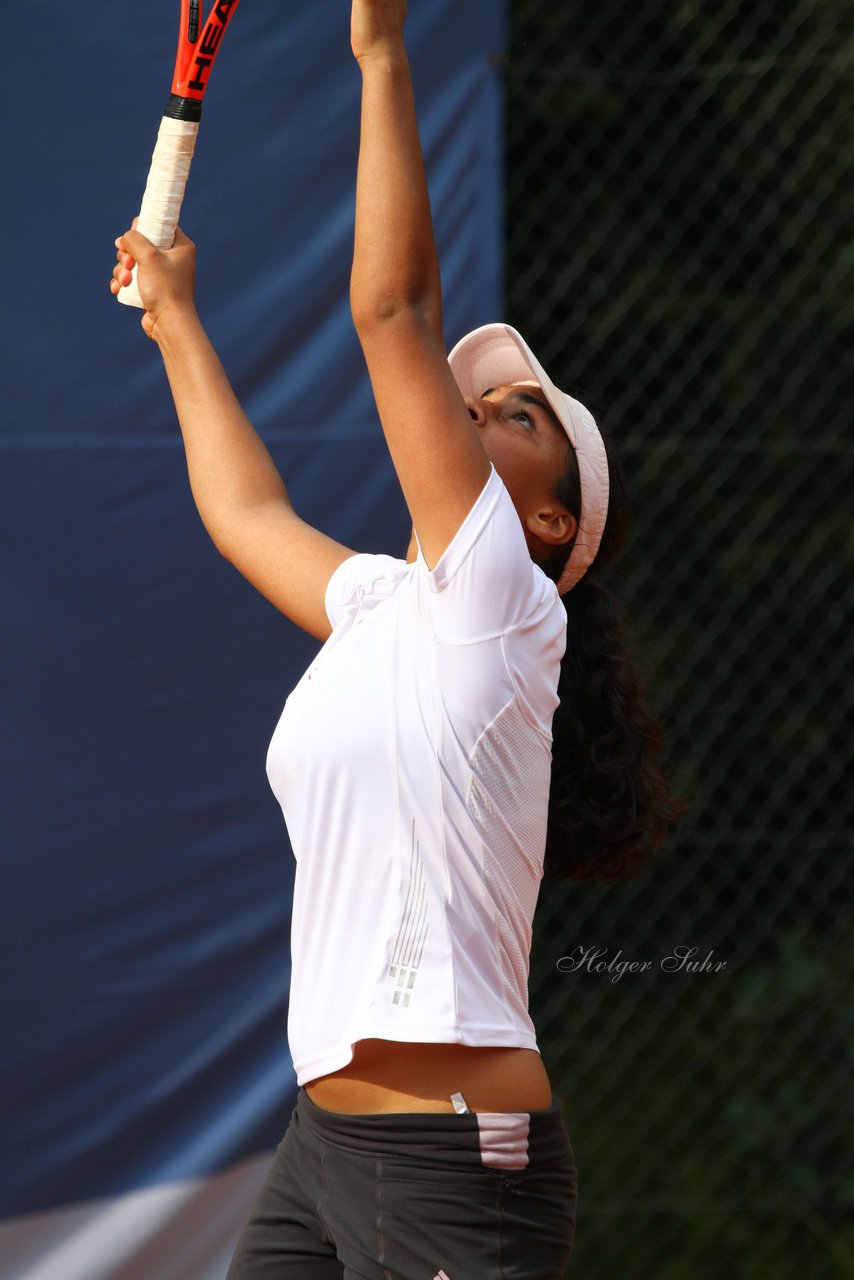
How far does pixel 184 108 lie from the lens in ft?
6.31

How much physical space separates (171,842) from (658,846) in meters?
0.83

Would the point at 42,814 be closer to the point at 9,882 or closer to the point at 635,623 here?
the point at 9,882

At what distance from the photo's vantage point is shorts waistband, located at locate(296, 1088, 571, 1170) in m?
1.55

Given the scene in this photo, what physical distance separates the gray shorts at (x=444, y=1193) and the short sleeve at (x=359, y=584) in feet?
1.87

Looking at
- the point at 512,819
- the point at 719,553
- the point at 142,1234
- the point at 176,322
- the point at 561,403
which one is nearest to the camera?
the point at 512,819

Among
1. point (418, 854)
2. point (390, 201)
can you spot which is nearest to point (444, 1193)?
point (418, 854)

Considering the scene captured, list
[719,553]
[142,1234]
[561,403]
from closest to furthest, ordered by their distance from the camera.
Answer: [561,403]
[142,1234]
[719,553]

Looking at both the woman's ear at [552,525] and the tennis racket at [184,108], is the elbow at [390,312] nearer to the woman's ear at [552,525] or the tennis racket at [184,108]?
the woman's ear at [552,525]

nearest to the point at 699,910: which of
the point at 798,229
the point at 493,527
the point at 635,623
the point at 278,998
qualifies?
the point at 635,623

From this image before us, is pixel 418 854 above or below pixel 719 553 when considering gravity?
below

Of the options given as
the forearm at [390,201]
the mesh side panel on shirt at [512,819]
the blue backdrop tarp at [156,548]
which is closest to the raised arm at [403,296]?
the forearm at [390,201]

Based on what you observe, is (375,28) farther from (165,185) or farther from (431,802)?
(431,802)

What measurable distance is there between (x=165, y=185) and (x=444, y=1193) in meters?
1.25

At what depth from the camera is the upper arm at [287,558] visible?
1.96 metres
